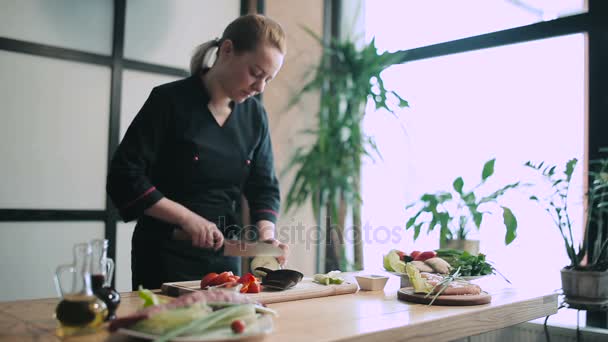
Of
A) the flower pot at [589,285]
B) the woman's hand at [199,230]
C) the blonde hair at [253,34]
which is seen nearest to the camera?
the woman's hand at [199,230]

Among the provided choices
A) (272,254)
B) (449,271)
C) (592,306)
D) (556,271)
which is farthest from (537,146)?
(272,254)

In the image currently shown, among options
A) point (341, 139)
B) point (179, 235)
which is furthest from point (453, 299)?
point (341, 139)

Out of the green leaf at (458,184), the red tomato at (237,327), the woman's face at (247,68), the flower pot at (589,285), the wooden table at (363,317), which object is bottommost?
the flower pot at (589,285)

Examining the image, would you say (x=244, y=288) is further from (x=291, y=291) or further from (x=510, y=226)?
(x=510, y=226)

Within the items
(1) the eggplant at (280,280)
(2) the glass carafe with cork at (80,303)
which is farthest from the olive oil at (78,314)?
(1) the eggplant at (280,280)

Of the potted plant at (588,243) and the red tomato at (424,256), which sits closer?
the red tomato at (424,256)

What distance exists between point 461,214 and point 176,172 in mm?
1588

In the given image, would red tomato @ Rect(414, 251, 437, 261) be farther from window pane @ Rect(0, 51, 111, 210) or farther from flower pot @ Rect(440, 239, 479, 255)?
window pane @ Rect(0, 51, 111, 210)

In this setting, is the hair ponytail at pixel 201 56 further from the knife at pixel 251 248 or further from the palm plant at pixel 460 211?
the palm plant at pixel 460 211

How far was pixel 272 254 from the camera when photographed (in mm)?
1860

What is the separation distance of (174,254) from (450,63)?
2193mm

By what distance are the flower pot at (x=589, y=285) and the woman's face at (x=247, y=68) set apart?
5.01ft

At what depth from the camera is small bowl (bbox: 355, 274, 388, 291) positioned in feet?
5.99

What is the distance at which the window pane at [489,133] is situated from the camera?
2.96m
